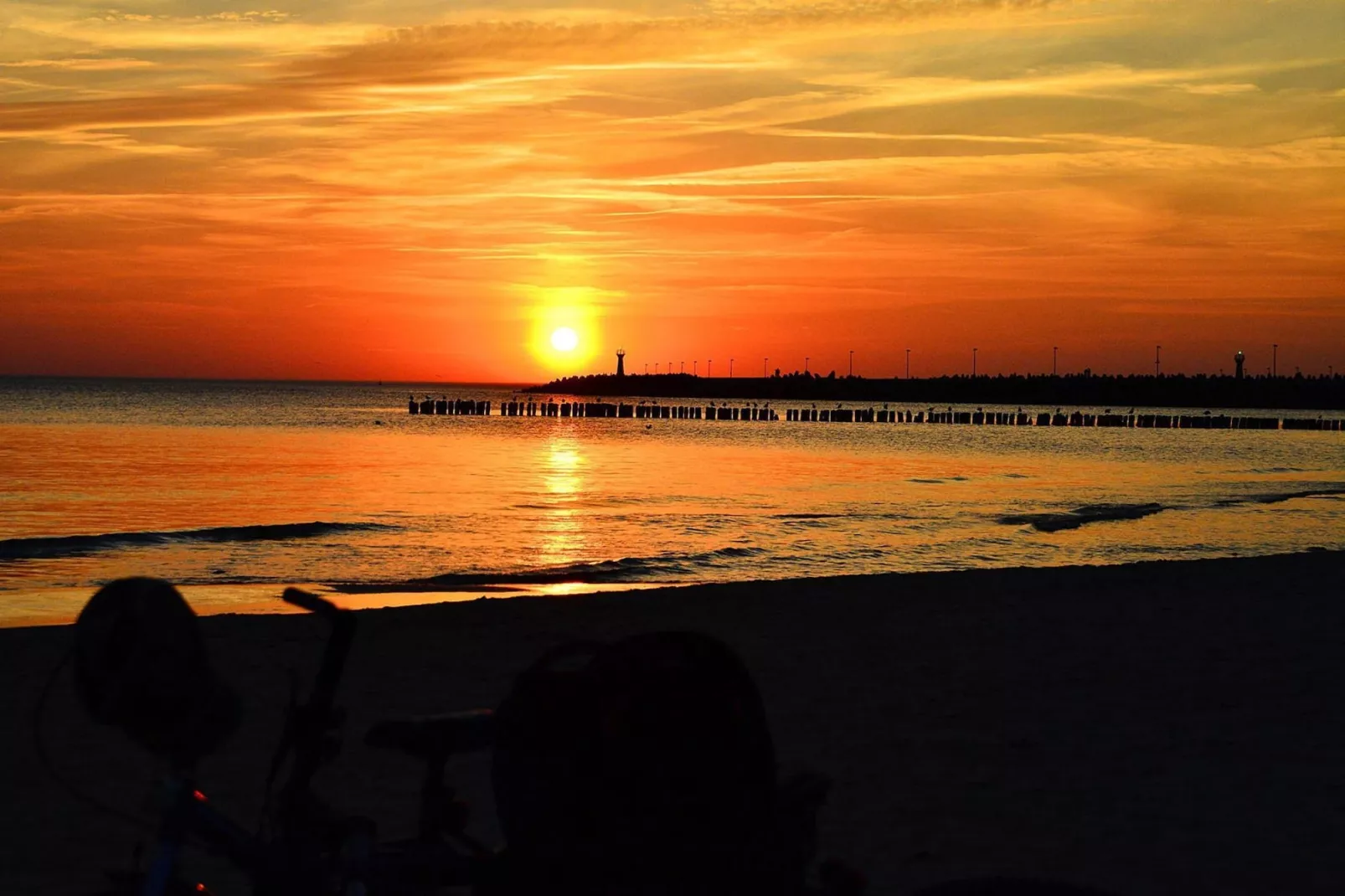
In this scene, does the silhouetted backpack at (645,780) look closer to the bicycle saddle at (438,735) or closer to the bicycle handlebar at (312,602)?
the bicycle saddle at (438,735)

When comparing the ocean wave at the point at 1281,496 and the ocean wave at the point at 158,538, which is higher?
the ocean wave at the point at 1281,496

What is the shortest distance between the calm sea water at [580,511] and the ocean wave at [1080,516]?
15 cm

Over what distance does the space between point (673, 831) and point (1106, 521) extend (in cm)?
2861

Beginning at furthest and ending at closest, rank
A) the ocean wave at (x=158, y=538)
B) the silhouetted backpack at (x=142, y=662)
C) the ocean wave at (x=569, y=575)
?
the ocean wave at (x=158, y=538) → the ocean wave at (x=569, y=575) → the silhouetted backpack at (x=142, y=662)

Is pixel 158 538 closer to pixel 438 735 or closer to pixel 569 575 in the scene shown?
pixel 569 575

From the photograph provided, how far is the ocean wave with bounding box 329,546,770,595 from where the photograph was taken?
18.8 m

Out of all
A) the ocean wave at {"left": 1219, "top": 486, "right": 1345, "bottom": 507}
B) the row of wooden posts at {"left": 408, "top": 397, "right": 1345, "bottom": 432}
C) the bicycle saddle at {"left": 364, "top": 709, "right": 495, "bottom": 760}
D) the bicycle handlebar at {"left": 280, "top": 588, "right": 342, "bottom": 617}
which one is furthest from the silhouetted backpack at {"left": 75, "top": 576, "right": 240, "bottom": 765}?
the row of wooden posts at {"left": 408, "top": 397, "right": 1345, "bottom": 432}

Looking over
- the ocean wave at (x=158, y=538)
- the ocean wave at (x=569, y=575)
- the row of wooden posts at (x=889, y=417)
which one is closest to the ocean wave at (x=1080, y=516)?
the ocean wave at (x=569, y=575)

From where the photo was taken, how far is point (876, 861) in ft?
19.4

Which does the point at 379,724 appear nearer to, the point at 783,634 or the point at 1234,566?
the point at 783,634

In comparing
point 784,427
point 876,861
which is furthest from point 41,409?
point 876,861

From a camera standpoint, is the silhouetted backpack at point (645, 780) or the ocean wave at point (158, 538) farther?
the ocean wave at point (158, 538)

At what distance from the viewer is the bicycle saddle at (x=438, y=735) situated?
300 centimetres

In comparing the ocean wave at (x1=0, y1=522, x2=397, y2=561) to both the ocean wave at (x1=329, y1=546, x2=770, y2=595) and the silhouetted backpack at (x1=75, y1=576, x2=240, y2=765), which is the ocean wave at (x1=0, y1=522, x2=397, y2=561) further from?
the silhouetted backpack at (x1=75, y1=576, x2=240, y2=765)
